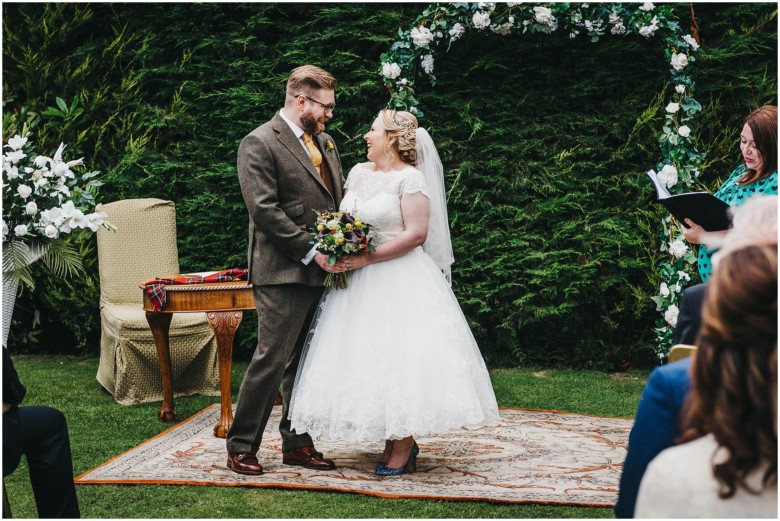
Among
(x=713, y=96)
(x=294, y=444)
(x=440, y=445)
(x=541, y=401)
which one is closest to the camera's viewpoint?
(x=294, y=444)

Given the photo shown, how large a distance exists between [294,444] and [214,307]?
978 mm

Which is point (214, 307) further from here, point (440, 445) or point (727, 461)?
point (727, 461)

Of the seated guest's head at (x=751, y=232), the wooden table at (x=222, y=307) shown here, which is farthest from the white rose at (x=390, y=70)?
the seated guest's head at (x=751, y=232)

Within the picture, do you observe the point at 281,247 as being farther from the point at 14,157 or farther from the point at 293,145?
the point at 14,157

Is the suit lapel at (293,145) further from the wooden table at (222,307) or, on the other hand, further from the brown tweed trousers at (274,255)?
the wooden table at (222,307)

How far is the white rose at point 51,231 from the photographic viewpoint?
3492 millimetres

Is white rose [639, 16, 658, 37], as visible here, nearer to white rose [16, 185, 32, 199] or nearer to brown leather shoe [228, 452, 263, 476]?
brown leather shoe [228, 452, 263, 476]

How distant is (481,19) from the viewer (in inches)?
223

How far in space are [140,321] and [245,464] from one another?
1.96m

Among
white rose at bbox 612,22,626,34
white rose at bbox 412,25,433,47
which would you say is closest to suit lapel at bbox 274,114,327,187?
white rose at bbox 412,25,433,47

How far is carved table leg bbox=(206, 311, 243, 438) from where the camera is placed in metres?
Answer: 4.78

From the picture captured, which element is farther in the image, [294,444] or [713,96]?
[713,96]

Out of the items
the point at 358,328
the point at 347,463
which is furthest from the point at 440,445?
the point at 358,328

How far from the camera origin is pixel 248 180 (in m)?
4.07
